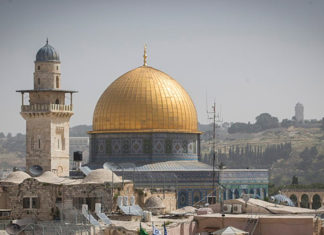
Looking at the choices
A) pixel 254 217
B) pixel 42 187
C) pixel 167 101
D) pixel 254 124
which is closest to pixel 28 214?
pixel 42 187

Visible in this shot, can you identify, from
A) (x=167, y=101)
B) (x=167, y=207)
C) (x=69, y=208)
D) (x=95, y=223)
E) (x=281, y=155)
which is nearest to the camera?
(x=95, y=223)

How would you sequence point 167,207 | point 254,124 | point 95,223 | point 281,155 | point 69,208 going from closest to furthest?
1. point 95,223
2. point 69,208
3. point 167,207
4. point 281,155
5. point 254,124

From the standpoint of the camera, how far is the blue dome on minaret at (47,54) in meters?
63.1

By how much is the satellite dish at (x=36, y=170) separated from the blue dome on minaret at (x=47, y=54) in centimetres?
700

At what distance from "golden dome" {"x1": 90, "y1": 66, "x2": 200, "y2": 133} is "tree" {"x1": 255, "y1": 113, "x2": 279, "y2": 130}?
116 m

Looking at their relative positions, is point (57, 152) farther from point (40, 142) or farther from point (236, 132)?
point (236, 132)

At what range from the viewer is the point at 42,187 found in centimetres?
5206

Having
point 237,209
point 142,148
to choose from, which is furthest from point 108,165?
point 237,209

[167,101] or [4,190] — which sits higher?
[167,101]

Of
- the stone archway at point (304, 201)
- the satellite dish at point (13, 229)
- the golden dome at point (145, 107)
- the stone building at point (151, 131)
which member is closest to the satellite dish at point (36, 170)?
the stone building at point (151, 131)

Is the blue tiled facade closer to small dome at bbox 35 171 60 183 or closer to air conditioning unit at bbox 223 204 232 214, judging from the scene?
small dome at bbox 35 171 60 183

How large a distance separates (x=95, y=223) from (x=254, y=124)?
148 meters

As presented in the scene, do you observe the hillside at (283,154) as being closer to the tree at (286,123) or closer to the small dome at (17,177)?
the tree at (286,123)

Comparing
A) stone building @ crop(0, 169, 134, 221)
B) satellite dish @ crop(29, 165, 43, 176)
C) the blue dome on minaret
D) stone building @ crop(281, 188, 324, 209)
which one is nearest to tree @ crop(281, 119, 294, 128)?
stone building @ crop(281, 188, 324, 209)
